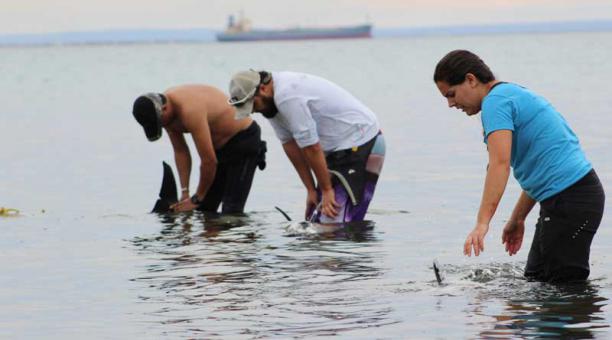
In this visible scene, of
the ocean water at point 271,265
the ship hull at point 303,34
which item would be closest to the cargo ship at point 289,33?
the ship hull at point 303,34

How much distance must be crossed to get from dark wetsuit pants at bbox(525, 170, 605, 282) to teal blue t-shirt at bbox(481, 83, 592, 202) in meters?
0.06

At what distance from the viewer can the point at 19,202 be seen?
52.7 ft

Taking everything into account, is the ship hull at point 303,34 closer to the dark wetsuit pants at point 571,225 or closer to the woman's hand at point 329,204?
the woman's hand at point 329,204

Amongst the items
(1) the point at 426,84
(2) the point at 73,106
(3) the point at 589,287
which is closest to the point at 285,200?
(3) the point at 589,287

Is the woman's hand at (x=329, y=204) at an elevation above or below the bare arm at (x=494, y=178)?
below

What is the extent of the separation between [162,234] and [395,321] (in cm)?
484

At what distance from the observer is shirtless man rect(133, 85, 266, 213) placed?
37.5 ft

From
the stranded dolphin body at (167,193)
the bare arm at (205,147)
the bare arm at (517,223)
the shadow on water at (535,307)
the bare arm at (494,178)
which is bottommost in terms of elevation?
the stranded dolphin body at (167,193)

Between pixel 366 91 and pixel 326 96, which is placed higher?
pixel 326 96

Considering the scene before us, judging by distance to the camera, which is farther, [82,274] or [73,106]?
[73,106]

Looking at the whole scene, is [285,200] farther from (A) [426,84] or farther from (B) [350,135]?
(A) [426,84]

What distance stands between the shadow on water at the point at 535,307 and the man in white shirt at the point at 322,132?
5.47 feet

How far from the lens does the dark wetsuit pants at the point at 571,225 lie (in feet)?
23.9

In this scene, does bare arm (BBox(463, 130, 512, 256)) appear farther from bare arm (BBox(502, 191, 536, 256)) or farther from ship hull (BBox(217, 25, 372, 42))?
ship hull (BBox(217, 25, 372, 42))
